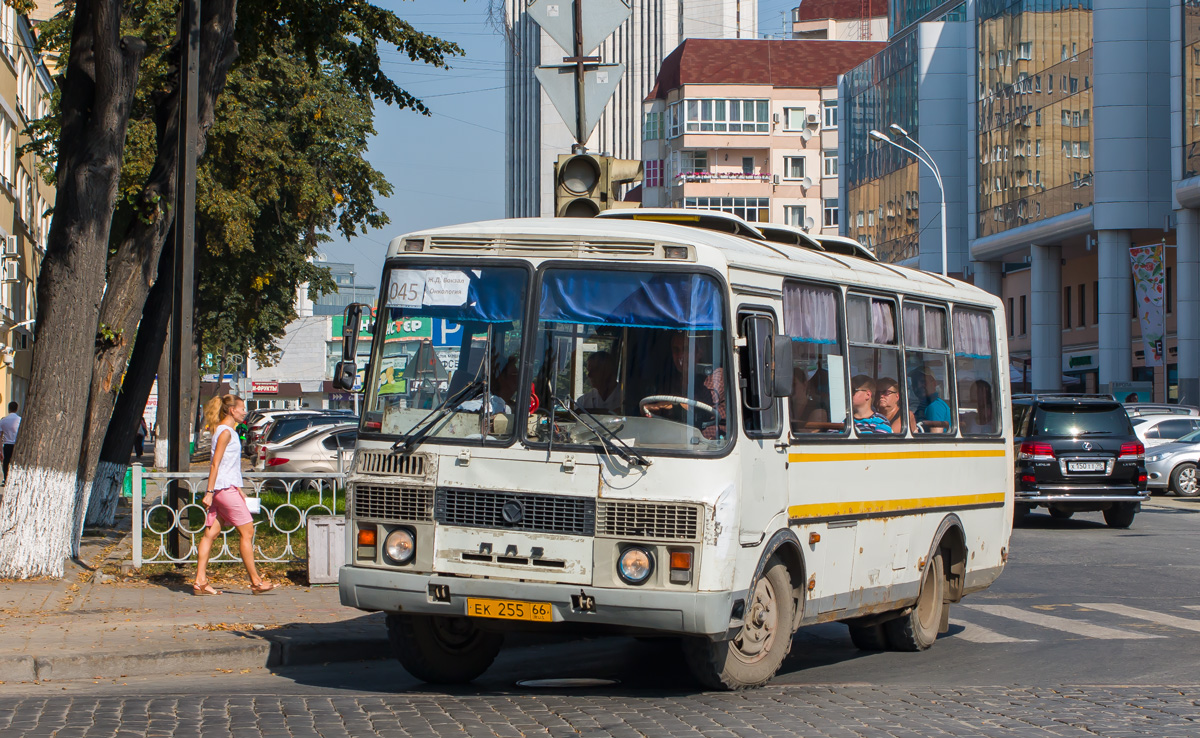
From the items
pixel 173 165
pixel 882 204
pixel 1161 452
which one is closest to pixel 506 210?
pixel 882 204

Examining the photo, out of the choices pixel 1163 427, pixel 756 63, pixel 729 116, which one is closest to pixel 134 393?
pixel 1163 427

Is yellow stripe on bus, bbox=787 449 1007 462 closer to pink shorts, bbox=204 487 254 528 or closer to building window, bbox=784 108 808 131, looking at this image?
pink shorts, bbox=204 487 254 528

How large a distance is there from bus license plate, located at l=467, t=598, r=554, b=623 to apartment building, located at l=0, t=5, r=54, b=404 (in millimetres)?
39726

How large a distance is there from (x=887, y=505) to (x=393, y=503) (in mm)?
3453

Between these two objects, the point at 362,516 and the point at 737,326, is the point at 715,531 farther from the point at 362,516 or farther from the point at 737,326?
the point at 362,516

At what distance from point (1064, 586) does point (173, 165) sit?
10.3 m

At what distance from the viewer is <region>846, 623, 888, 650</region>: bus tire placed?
1111 centimetres

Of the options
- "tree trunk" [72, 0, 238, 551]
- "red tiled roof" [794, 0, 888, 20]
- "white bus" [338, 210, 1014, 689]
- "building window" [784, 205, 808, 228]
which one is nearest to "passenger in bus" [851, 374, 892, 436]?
"white bus" [338, 210, 1014, 689]

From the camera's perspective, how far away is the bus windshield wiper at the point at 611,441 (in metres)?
8.05

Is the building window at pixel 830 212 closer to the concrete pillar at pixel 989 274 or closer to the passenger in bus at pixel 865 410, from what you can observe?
the concrete pillar at pixel 989 274

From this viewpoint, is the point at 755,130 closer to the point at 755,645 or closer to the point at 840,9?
the point at 840,9

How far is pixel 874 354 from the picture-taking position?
10.1 metres

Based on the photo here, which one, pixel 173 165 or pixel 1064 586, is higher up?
pixel 173 165

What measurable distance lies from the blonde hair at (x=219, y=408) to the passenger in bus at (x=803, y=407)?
18.6 ft
